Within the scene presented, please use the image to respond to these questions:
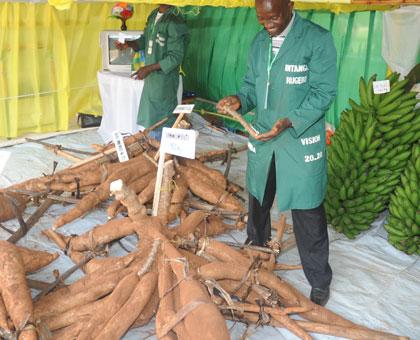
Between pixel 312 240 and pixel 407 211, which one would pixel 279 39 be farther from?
pixel 407 211

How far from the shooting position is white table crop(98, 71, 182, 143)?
175 inches

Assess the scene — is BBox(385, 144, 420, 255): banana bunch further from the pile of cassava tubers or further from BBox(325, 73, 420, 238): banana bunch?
the pile of cassava tubers

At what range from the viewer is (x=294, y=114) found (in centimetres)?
203

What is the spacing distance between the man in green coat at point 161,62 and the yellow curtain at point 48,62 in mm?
1347

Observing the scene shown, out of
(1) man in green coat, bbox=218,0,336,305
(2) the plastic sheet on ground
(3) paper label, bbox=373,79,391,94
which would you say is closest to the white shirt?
(1) man in green coat, bbox=218,0,336,305

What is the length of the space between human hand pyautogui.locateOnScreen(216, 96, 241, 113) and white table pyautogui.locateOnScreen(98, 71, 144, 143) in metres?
2.22

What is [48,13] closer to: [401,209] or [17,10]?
[17,10]

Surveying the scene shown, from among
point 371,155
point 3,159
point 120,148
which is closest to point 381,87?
point 371,155

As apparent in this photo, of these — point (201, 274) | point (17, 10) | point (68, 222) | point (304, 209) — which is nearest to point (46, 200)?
point (68, 222)

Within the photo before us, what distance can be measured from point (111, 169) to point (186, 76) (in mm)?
3159

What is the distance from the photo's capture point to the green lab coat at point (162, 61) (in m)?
3.81

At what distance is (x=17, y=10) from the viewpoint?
4.61 m

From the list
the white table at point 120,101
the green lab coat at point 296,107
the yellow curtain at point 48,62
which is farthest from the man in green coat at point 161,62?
the green lab coat at point 296,107

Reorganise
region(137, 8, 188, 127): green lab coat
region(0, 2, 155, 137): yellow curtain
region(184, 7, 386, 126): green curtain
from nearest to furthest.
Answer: region(137, 8, 188, 127): green lab coat < region(184, 7, 386, 126): green curtain < region(0, 2, 155, 137): yellow curtain
